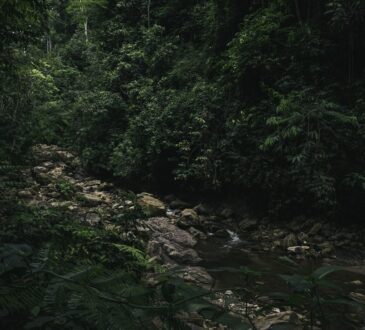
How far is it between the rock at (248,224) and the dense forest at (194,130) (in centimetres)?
7

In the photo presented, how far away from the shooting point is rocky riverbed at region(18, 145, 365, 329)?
7.26m

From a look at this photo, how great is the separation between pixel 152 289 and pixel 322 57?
36.3 feet

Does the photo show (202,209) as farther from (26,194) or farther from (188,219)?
(26,194)

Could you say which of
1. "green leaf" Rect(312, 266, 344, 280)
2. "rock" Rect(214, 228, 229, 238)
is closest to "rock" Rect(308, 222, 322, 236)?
"rock" Rect(214, 228, 229, 238)

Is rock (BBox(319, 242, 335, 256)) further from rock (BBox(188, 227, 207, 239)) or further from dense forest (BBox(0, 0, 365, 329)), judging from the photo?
rock (BBox(188, 227, 207, 239))

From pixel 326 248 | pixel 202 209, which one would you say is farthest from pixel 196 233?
pixel 326 248

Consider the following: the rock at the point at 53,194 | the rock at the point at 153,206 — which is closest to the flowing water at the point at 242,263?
the rock at the point at 153,206

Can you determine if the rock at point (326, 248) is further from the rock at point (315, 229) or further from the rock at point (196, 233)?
the rock at point (196, 233)

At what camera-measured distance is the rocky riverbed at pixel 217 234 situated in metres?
7.26

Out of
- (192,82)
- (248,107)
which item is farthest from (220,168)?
(192,82)

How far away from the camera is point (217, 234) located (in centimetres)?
959

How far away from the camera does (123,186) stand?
1430 centimetres

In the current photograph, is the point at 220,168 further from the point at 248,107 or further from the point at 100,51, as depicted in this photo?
the point at 100,51

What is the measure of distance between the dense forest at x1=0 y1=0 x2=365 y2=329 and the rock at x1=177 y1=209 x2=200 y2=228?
0.17ft
